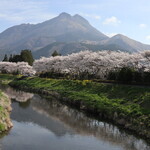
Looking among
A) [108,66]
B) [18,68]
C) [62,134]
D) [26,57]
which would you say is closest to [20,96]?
[108,66]

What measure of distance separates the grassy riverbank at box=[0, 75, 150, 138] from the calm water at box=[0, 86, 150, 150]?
1.88 metres

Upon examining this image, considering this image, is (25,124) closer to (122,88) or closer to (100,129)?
(100,129)

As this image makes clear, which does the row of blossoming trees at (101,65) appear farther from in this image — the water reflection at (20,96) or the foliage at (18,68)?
the foliage at (18,68)

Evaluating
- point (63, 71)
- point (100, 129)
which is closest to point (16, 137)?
point (100, 129)

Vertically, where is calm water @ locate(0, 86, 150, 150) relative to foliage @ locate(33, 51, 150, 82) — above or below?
below

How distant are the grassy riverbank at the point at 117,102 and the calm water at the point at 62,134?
1881mm

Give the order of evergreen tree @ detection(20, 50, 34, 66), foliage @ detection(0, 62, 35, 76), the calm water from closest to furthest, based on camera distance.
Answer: the calm water, foliage @ detection(0, 62, 35, 76), evergreen tree @ detection(20, 50, 34, 66)

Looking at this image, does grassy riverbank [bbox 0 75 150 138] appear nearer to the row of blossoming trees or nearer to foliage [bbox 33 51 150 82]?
foliage [bbox 33 51 150 82]

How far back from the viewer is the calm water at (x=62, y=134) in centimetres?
2552

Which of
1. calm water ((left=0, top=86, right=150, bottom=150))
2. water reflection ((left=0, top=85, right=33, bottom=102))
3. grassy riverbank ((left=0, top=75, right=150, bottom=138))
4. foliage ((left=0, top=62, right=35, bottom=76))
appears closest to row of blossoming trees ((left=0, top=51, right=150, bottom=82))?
grassy riverbank ((left=0, top=75, right=150, bottom=138))

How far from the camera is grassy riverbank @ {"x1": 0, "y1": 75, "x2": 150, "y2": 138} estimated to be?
31.6 m

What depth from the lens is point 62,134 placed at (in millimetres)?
30062

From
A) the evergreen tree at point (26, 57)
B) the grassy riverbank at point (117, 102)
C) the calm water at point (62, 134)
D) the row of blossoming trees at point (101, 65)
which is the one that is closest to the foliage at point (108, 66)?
the row of blossoming trees at point (101, 65)

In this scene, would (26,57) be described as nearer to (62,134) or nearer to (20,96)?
(20,96)
